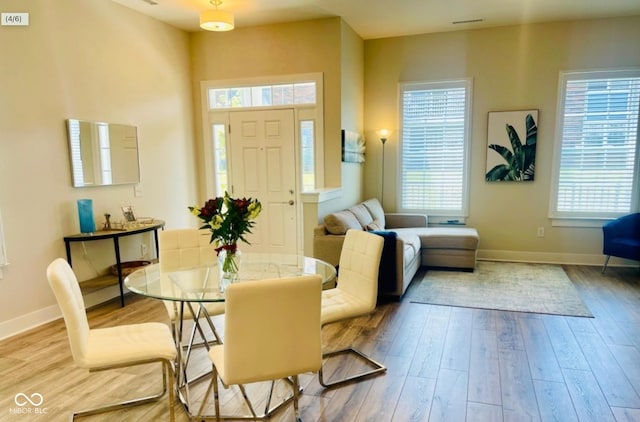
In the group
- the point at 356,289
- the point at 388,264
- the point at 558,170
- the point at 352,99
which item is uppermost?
the point at 352,99

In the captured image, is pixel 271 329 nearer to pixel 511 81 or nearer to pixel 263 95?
pixel 263 95

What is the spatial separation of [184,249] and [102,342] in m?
0.94

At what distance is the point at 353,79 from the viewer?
5438 millimetres

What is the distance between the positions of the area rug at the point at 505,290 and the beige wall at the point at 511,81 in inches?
20.2

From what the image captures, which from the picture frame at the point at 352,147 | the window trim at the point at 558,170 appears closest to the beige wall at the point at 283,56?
the picture frame at the point at 352,147

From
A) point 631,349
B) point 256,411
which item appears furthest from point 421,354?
point 631,349

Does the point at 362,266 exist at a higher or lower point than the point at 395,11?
lower

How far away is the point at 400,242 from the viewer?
3.98 meters

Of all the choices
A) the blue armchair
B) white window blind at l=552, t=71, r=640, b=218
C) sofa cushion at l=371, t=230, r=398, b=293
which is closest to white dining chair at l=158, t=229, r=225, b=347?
sofa cushion at l=371, t=230, r=398, b=293

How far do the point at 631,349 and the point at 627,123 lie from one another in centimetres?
334

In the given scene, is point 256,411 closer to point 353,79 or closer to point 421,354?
point 421,354

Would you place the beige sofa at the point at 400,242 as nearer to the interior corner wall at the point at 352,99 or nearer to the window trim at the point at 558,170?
the interior corner wall at the point at 352,99

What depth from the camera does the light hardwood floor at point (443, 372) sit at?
2.30 m

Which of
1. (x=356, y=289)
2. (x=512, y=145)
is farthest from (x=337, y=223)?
(x=512, y=145)
